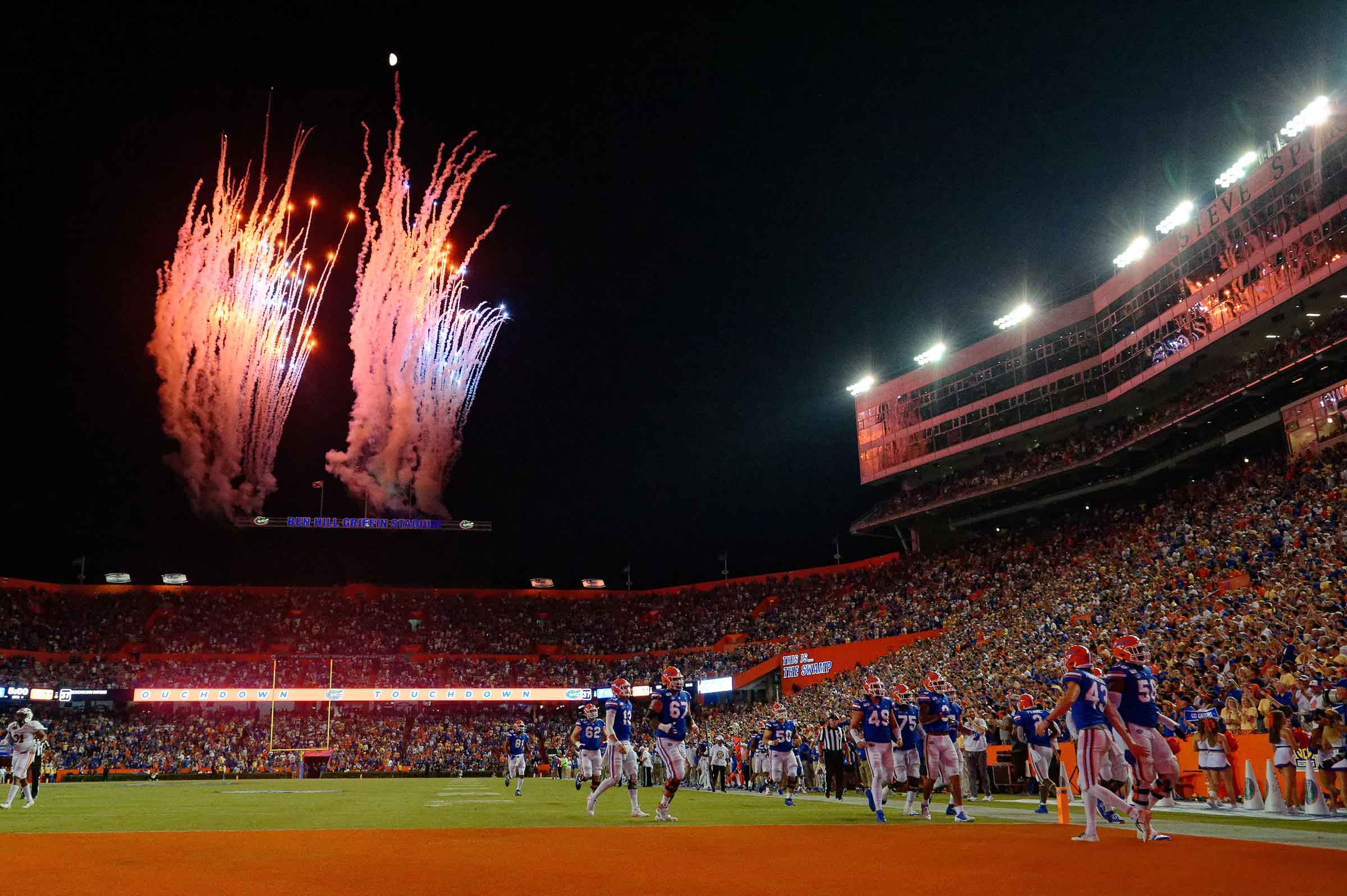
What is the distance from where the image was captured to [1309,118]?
36.5 metres

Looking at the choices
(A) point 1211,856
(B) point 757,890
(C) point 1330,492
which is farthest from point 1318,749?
(C) point 1330,492

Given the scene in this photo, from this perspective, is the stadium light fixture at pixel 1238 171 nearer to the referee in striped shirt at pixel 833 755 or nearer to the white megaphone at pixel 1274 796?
the referee in striped shirt at pixel 833 755

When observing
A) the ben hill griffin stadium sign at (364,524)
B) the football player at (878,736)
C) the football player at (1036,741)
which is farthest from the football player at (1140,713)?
the ben hill griffin stadium sign at (364,524)

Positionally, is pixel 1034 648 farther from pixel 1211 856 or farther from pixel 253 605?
Answer: pixel 253 605

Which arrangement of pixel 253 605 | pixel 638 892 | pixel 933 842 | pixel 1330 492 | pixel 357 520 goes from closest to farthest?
pixel 638 892, pixel 933 842, pixel 1330 492, pixel 253 605, pixel 357 520

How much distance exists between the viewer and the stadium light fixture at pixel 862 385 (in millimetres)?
65375

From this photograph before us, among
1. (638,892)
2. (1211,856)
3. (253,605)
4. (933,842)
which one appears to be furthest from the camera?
(253,605)

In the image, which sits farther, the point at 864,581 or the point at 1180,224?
the point at 864,581

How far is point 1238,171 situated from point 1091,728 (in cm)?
3778

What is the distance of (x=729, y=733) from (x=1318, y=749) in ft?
109

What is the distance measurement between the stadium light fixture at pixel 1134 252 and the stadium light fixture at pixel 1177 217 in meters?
1.05

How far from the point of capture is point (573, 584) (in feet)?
256

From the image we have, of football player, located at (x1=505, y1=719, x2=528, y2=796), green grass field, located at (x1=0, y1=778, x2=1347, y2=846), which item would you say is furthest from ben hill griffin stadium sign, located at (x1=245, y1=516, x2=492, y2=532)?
football player, located at (x1=505, y1=719, x2=528, y2=796)

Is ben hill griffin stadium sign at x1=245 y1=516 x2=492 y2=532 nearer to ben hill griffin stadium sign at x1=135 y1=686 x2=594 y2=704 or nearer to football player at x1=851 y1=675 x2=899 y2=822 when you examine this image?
ben hill griffin stadium sign at x1=135 y1=686 x2=594 y2=704
